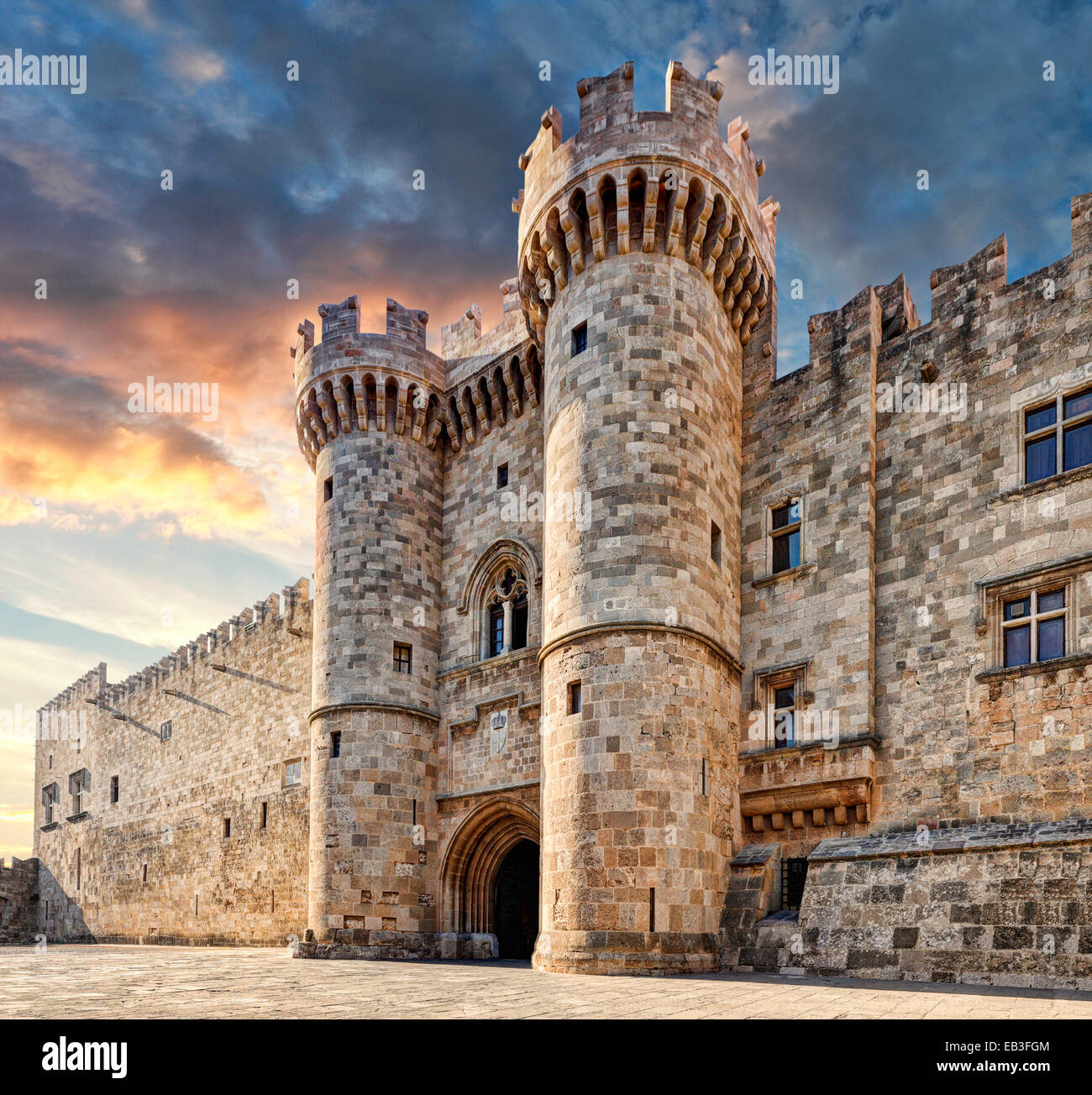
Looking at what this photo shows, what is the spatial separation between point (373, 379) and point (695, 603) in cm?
940

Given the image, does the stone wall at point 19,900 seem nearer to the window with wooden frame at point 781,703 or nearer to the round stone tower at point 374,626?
the round stone tower at point 374,626

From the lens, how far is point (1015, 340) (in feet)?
47.6

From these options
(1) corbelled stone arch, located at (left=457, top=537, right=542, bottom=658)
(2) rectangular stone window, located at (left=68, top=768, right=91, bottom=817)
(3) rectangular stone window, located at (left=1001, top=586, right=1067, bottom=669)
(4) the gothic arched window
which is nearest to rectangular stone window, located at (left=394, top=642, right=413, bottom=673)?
(1) corbelled stone arch, located at (left=457, top=537, right=542, bottom=658)

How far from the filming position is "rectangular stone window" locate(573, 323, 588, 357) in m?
16.9

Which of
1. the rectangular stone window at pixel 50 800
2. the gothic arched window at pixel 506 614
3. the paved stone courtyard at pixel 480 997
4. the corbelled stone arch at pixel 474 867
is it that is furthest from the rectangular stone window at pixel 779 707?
the rectangular stone window at pixel 50 800

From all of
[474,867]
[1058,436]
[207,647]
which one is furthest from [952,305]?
[207,647]

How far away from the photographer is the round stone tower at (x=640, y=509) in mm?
14078

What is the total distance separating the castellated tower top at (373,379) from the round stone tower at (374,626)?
0.03 m

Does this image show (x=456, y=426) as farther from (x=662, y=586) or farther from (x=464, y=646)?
(x=662, y=586)

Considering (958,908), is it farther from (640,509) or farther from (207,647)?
(207,647)

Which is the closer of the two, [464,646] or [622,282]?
[622,282]

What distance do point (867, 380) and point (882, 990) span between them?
8.85 metres

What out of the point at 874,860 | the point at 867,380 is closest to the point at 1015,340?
the point at 867,380
